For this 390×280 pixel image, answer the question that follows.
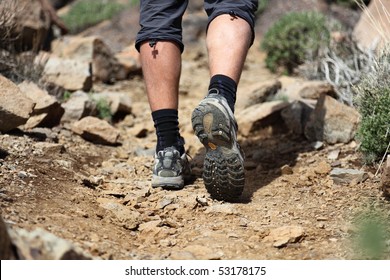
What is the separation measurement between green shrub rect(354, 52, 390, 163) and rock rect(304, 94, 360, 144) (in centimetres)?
30

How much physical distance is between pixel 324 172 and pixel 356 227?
836mm

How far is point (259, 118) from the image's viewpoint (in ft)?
14.4

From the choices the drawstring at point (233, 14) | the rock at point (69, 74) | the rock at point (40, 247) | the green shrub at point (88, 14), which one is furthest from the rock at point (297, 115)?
the green shrub at point (88, 14)

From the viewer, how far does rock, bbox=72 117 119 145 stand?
13.5 ft

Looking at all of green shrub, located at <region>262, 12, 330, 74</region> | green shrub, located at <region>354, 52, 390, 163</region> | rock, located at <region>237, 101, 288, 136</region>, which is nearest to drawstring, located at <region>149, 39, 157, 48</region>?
green shrub, located at <region>354, 52, 390, 163</region>

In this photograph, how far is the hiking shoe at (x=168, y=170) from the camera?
10.3 ft

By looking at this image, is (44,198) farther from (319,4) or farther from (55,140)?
(319,4)

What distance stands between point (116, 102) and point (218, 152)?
7.24ft

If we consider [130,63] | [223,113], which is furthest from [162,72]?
[130,63]

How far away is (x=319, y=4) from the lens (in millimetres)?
7922

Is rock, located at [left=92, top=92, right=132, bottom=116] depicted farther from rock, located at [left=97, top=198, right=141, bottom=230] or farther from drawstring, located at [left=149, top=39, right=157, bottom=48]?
rock, located at [left=97, top=198, right=141, bottom=230]

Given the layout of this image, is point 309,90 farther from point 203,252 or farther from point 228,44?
point 203,252

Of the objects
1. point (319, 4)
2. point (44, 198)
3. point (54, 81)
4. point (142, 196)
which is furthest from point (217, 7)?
point (319, 4)

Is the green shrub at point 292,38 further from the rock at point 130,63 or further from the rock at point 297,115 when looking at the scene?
the rock at point 297,115
